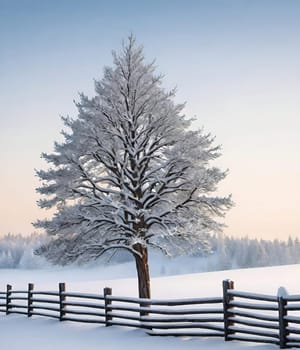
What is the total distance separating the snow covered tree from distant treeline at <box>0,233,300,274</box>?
11471 cm

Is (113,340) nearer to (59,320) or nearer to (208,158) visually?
(59,320)

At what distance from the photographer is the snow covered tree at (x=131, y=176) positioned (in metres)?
20.4

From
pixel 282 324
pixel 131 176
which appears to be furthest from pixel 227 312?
pixel 131 176

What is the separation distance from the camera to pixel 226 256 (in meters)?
146

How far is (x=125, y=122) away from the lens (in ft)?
69.1

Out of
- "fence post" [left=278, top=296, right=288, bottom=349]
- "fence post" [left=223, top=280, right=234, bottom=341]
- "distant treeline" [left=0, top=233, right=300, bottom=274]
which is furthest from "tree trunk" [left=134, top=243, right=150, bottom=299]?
"distant treeline" [left=0, top=233, right=300, bottom=274]

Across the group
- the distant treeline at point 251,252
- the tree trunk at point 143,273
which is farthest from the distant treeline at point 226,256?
the tree trunk at point 143,273

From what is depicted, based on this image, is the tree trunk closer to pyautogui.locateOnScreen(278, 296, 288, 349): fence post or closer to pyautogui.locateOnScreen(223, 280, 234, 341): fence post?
pyautogui.locateOnScreen(223, 280, 234, 341): fence post

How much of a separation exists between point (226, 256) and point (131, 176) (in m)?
129

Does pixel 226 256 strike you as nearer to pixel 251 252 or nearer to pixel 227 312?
pixel 251 252

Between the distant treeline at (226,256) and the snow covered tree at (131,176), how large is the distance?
4516 inches

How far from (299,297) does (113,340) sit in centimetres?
619

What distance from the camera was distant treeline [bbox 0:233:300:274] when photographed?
474 feet

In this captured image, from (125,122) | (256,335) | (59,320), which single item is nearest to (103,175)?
(125,122)
